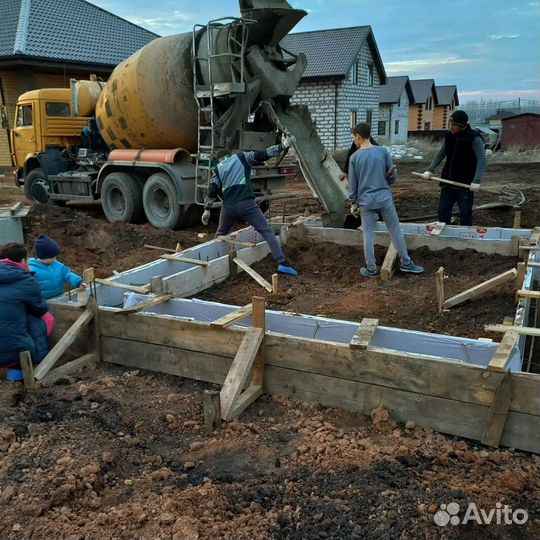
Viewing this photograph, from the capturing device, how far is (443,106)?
57.9 metres

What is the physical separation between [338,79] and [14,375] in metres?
28.0

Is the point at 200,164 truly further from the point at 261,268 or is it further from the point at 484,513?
the point at 484,513

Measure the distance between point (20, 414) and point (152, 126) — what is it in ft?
24.6

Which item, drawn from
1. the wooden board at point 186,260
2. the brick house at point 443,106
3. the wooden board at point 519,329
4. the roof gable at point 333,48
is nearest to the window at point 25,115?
the wooden board at point 186,260

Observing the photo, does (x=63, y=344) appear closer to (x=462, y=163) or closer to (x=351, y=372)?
(x=351, y=372)

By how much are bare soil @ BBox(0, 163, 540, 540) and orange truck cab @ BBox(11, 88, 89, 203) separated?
32.5 ft

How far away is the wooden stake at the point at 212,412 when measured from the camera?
354cm

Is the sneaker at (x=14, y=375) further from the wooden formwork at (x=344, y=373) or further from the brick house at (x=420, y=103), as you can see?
the brick house at (x=420, y=103)

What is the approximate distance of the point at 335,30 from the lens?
33844mm

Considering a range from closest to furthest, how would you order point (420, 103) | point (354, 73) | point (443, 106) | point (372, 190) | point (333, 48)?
point (372, 190), point (354, 73), point (333, 48), point (420, 103), point (443, 106)

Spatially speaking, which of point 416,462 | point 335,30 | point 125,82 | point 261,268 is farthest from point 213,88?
point 335,30

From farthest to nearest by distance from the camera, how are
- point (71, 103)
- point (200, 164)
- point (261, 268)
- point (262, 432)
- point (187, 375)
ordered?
1. point (71, 103)
2. point (200, 164)
3. point (261, 268)
4. point (187, 375)
5. point (262, 432)

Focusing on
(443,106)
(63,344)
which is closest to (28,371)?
(63,344)

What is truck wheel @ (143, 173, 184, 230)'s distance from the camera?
33.9 ft
